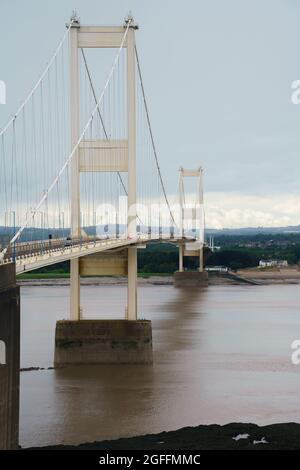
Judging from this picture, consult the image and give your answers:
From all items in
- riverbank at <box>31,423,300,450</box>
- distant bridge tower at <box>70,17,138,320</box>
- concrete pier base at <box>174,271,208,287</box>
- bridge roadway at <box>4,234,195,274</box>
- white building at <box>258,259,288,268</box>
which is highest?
distant bridge tower at <box>70,17,138,320</box>

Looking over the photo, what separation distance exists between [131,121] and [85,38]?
1595 mm

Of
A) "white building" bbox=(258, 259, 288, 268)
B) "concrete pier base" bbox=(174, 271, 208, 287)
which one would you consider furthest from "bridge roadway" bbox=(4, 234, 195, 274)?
"white building" bbox=(258, 259, 288, 268)

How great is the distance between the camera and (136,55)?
63.2 feet

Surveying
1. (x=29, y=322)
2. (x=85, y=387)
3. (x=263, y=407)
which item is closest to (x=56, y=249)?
(x=85, y=387)

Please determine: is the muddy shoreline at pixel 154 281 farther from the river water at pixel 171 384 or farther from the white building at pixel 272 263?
the river water at pixel 171 384

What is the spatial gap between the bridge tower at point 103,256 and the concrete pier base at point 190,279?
29.0 meters

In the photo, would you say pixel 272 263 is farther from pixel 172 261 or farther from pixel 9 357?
pixel 9 357

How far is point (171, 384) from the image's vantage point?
1508 centimetres

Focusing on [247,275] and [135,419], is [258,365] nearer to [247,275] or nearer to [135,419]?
[135,419]

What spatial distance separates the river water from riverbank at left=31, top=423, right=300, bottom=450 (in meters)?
0.59

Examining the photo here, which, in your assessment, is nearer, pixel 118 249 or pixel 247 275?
pixel 118 249

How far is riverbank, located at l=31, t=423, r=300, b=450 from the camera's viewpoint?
10688 millimetres

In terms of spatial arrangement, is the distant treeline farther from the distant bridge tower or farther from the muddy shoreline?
the distant bridge tower

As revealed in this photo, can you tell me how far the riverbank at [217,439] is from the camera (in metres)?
Answer: 10.7
